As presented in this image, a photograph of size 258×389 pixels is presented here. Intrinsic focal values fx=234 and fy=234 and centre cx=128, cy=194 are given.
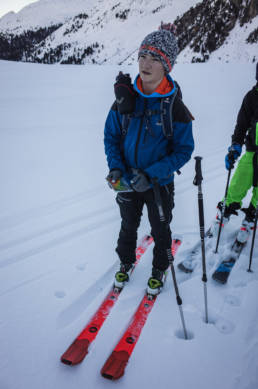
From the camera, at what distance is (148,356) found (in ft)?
6.64

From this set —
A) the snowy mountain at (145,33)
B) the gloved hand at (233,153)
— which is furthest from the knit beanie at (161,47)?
the snowy mountain at (145,33)

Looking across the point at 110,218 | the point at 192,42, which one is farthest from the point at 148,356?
the point at 192,42

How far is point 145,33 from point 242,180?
98.7 m

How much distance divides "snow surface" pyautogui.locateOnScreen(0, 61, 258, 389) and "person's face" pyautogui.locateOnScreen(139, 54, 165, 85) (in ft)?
7.15

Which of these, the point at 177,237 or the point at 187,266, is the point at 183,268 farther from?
the point at 177,237

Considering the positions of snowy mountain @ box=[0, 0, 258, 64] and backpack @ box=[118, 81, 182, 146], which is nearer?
backpack @ box=[118, 81, 182, 146]

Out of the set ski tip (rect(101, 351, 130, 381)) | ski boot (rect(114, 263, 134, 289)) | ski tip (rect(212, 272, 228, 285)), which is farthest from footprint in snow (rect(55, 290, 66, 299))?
ski tip (rect(212, 272, 228, 285))

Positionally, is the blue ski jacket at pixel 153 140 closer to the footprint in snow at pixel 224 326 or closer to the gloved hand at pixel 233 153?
the gloved hand at pixel 233 153

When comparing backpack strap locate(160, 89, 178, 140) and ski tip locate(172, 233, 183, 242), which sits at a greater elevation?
backpack strap locate(160, 89, 178, 140)

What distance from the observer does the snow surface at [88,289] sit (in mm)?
1924

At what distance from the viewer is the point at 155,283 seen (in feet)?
8.46

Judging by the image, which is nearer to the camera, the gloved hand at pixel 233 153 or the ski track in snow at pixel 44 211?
the gloved hand at pixel 233 153

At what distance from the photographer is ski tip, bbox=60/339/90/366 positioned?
194 centimetres

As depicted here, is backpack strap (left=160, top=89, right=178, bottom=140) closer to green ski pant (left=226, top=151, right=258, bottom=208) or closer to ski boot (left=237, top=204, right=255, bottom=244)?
green ski pant (left=226, top=151, right=258, bottom=208)
